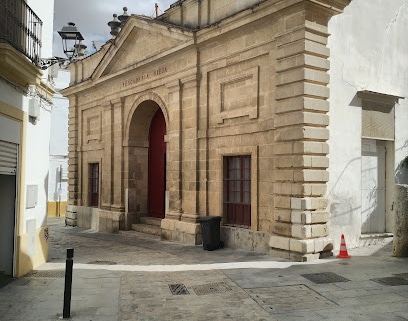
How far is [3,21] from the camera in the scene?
7340 mm

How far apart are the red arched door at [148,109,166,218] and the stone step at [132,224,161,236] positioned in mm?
789

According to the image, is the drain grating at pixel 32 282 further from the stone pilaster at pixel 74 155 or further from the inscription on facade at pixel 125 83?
the stone pilaster at pixel 74 155

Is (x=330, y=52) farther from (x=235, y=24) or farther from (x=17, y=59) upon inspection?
(x=17, y=59)

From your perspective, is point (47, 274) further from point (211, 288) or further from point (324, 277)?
point (324, 277)

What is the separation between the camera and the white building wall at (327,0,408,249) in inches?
395

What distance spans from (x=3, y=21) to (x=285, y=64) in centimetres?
586

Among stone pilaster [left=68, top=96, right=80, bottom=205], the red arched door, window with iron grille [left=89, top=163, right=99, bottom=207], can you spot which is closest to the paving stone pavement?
the red arched door

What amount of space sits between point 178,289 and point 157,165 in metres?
9.12

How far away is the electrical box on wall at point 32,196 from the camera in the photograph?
28.1 feet

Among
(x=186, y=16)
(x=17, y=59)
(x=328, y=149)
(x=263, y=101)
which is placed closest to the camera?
(x=17, y=59)

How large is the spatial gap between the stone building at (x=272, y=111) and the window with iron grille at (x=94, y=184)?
10.6 ft

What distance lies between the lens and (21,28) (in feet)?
26.0

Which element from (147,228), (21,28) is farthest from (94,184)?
(21,28)

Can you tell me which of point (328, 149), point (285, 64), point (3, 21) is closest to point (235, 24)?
point (285, 64)
